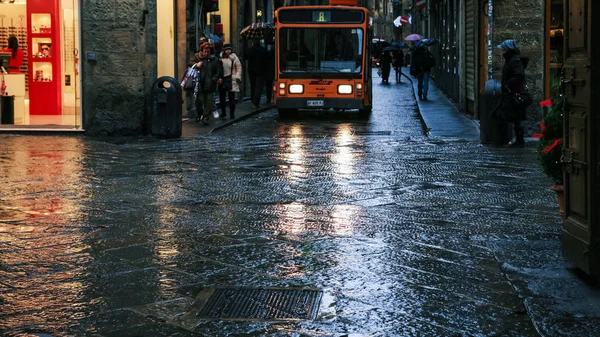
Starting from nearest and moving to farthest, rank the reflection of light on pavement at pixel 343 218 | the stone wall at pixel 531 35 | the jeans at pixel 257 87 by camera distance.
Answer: the reflection of light on pavement at pixel 343 218 < the stone wall at pixel 531 35 < the jeans at pixel 257 87

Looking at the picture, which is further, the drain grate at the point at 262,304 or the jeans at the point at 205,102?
the jeans at the point at 205,102

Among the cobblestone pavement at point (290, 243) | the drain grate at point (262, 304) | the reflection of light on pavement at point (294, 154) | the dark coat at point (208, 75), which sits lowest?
the drain grate at point (262, 304)

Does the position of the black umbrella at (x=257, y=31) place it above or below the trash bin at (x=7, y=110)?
above

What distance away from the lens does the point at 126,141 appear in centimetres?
1709

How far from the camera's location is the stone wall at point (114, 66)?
18016 millimetres

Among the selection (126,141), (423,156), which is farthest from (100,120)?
(423,156)

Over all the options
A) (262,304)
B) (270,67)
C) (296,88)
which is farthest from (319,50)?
(262,304)

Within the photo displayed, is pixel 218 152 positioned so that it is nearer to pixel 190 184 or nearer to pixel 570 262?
pixel 190 184

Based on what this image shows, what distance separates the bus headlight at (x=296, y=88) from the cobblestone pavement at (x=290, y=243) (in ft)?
27.9

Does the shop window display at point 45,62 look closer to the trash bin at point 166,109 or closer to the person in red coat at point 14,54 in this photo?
the person in red coat at point 14,54

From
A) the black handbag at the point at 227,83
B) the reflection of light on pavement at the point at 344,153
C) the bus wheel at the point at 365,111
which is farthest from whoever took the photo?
A: the bus wheel at the point at 365,111

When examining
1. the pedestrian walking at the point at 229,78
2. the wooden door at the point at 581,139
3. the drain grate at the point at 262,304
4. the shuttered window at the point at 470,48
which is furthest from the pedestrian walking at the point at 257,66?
the drain grate at the point at 262,304

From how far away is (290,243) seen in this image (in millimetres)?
7734

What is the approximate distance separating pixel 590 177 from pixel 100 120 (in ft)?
43.2
